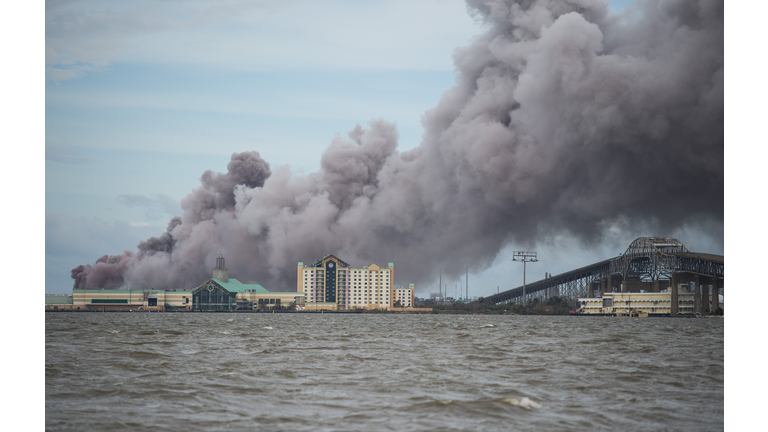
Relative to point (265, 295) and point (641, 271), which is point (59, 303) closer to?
point (265, 295)

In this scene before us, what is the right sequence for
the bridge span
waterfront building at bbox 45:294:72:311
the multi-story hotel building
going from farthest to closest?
the multi-story hotel building < waterfront building at bbox 45:294:72:311 < the bridge span

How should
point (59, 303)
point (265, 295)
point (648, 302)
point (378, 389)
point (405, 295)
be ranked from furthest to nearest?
point (405, 295)
point (265, 295)
point (59, 303)
point (648, 302)
point (378, 389)

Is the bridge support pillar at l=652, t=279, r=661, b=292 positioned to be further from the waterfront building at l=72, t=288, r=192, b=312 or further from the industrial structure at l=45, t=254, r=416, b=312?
the waterfront building at l=72, t=288, r=192, b=312

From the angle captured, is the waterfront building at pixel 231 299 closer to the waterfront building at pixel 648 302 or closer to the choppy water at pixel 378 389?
the waterfront building at pixel 648 302

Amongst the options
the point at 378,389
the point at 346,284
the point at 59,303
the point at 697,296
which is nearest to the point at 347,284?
the point at 346,284

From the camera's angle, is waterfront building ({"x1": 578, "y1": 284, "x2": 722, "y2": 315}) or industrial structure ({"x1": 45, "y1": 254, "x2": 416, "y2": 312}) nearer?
waterfront building ({"x1": 578, "y1": 284, "x2": 722, "y2": 315})

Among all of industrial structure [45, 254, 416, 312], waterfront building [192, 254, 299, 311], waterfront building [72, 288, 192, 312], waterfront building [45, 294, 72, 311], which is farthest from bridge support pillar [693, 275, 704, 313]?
waterfront building [45, 294, 72, 311]

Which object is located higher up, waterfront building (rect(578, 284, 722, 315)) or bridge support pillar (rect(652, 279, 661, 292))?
bridge support pillar (rect(652, 279, 661, 292))
